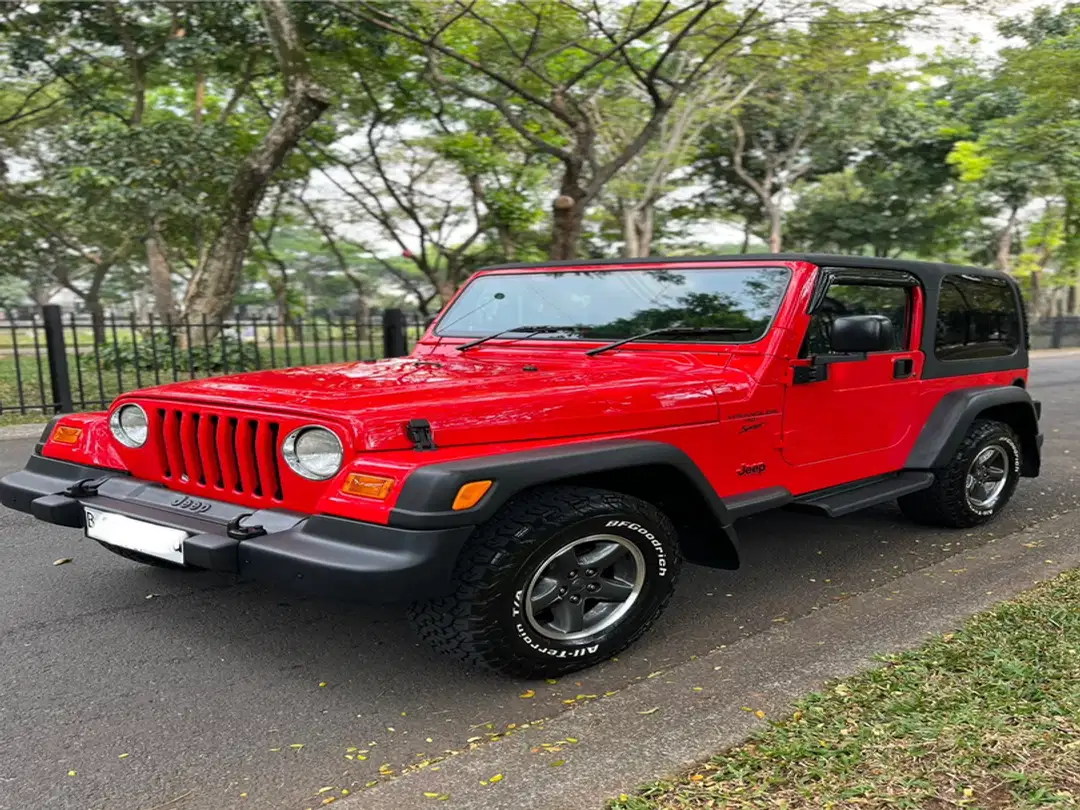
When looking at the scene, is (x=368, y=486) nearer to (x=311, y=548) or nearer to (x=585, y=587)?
(x=311, y=548)

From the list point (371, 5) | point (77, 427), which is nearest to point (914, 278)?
point (77, 427)

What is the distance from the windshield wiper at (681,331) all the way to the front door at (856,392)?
1.06 feet

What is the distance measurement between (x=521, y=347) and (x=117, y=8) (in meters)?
11.5

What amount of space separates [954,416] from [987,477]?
2.34 feet

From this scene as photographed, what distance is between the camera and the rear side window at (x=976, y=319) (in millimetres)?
4641

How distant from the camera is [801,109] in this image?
20.4 m

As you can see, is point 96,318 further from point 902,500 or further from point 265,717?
point 902,500

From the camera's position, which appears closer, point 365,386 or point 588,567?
point 588,567

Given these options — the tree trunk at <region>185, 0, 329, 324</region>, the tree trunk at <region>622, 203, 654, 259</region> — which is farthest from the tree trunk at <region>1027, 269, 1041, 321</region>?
the tree trunk at <region>185, 0, 329, 324</region>

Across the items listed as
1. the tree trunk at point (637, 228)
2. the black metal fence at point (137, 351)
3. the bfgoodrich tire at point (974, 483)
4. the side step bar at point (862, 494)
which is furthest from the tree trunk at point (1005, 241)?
the side step bar at point (862, 494)

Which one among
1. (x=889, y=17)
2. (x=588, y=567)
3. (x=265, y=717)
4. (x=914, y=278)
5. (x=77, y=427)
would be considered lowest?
(x=265, y=717)

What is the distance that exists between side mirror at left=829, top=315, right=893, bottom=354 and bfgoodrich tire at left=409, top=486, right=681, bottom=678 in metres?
1.18

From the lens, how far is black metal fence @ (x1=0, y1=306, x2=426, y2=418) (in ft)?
28.5

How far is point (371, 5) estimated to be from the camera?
11.2 meters
